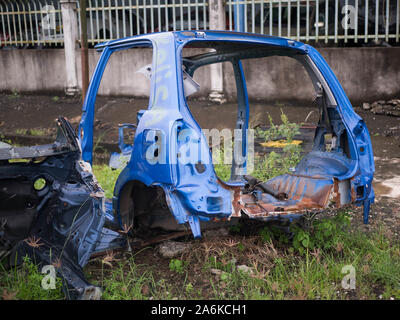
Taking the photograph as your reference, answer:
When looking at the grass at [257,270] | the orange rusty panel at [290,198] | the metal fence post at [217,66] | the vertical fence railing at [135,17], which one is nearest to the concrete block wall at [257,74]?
→ the metal fence post at [217,66]

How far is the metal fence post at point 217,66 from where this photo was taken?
9.02 m

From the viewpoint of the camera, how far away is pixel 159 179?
10.2 feet

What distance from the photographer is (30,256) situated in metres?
3.24

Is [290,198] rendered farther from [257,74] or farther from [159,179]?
[257,74]

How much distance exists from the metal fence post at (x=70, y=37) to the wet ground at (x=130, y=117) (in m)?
0.52

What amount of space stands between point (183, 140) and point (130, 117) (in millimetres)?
6231

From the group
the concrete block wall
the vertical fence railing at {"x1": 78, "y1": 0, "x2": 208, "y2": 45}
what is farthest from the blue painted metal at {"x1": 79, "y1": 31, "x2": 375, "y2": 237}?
the vertical fence railing at {"x1": 78, "y1": 0, "x2": 208, "y2": 45}

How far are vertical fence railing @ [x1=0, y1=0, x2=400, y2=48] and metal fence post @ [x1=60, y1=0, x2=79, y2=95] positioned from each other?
0.36m

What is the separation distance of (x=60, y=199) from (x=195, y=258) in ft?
3.69

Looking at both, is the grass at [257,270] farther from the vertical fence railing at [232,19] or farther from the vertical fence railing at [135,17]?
the vertical fence railing at [135,17]

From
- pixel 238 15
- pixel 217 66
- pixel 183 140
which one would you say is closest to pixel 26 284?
pixel 183 140
